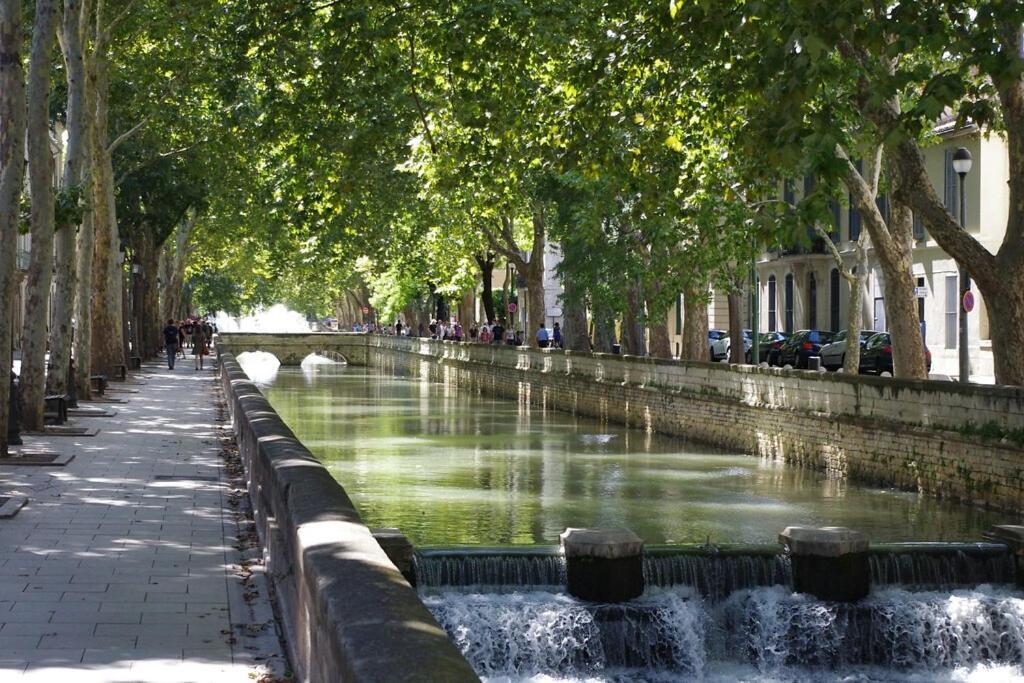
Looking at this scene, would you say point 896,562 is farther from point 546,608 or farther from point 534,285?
point 534,285

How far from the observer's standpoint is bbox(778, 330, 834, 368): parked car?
4884 cm

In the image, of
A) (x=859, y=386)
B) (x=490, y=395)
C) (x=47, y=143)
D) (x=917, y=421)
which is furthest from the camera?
(x=490, y=395)

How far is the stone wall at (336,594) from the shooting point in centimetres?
505

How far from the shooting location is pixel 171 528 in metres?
13.0

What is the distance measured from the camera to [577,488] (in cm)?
2403

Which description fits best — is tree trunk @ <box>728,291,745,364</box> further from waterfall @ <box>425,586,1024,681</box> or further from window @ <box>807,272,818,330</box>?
waterfall @ <box>425,586,1024,681</box>

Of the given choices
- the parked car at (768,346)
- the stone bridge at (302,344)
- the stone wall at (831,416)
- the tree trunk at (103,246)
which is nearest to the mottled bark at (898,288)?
the stone wall at (831,416)

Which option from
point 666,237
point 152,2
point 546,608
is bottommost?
point 546,608

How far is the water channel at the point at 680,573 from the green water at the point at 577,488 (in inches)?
1.8

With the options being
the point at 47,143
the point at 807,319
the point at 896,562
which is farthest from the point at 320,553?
the point at 807,319

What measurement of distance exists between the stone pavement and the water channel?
2.27 meters

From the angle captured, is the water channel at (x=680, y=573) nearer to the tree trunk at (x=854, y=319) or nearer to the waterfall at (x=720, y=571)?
the waterfall at (x=720, y=571)

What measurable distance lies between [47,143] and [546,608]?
10014 millimetres

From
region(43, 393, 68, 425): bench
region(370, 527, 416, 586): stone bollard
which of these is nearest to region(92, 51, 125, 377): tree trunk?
region(43, 393, 68, 425): bench
